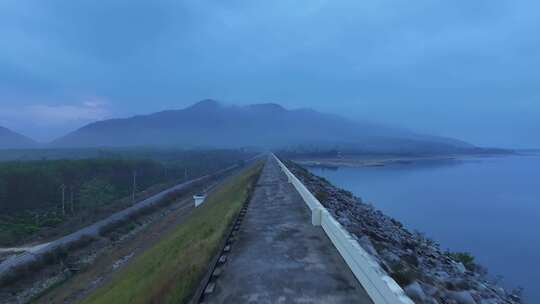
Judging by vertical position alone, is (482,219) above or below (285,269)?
below

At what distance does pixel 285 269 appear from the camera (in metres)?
7.14

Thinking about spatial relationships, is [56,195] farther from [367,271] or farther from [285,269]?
[367,271]

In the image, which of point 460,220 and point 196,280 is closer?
point 196,280

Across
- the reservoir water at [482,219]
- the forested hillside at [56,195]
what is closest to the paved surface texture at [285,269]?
the reservoir water at [482,219]

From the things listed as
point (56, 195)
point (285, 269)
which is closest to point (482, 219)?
point (285, 269)

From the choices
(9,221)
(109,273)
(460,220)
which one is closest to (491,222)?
(460,220)

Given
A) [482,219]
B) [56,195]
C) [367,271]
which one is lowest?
[56,195]

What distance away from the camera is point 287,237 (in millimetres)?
9602

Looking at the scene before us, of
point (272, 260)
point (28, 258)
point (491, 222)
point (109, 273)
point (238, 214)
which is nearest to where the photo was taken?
point (272, 260)

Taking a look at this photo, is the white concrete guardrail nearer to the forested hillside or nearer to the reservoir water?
the reservoir water

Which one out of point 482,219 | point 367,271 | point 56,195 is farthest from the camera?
point 56,195

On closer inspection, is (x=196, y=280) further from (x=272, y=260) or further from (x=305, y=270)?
(x=305, y=270)

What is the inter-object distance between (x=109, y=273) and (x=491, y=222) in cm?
3269

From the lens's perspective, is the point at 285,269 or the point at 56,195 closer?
the point at 285,269
